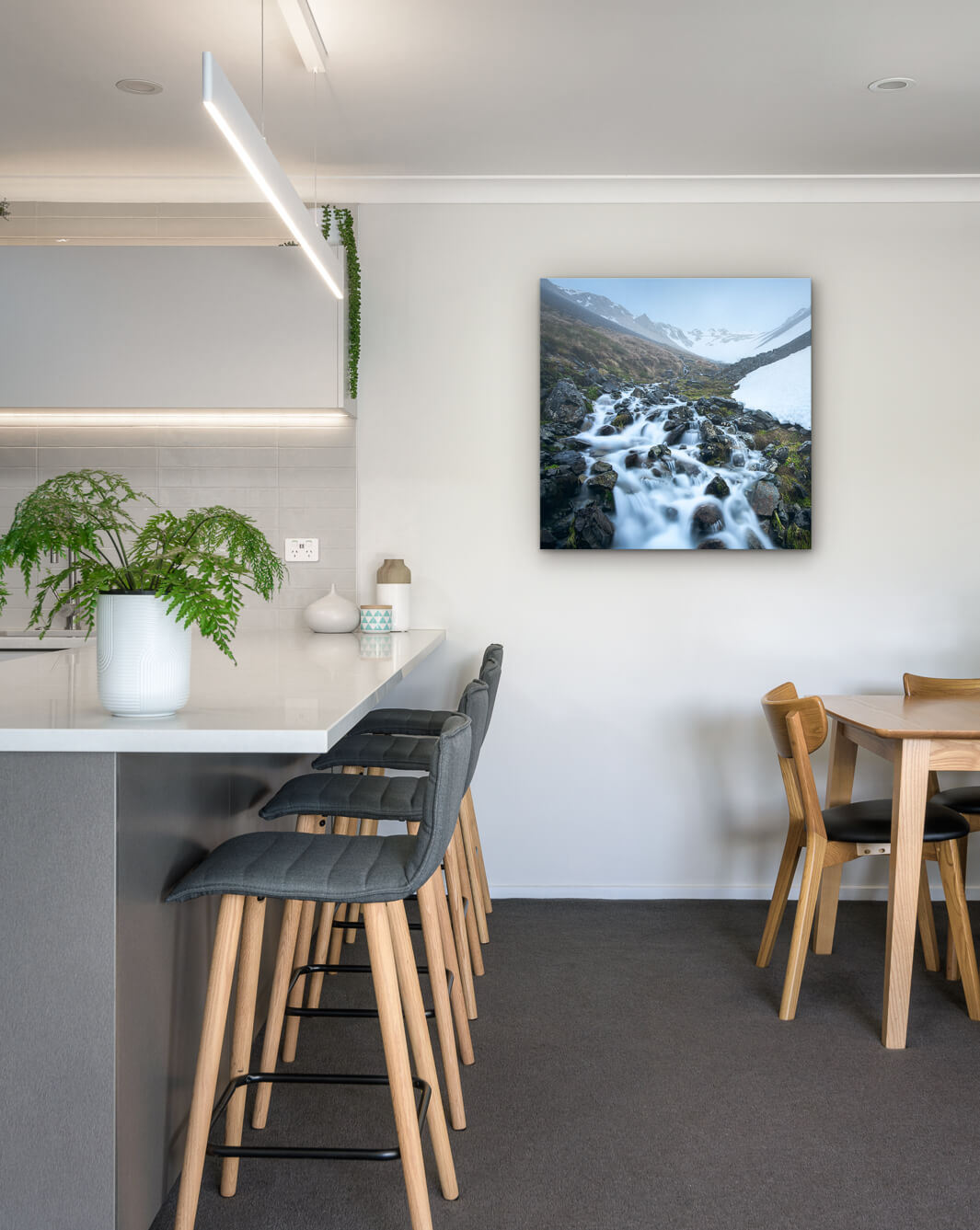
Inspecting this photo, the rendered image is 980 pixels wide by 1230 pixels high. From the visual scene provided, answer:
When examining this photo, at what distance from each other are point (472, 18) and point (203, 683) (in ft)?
6.24

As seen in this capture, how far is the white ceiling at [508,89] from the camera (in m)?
2.76

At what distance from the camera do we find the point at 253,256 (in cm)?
367

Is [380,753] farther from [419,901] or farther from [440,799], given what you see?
[440,799]

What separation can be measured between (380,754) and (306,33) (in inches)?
75.9

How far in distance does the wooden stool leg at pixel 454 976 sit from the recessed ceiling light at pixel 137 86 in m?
2.53

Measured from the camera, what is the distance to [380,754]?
2.85m

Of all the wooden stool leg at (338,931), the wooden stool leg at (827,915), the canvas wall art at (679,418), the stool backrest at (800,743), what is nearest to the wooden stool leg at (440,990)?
the wooden stool leg at (338,931)

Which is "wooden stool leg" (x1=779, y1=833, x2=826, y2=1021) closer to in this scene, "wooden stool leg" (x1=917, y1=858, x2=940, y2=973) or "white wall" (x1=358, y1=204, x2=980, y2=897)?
"wooden stool leg" (x1=917, y1=858, x2=940, y2=973)

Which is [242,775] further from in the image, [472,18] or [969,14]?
[969,14]

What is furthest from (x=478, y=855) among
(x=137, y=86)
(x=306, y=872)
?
(x=137, y=86)

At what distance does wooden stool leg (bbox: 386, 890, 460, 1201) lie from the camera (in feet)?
6.01

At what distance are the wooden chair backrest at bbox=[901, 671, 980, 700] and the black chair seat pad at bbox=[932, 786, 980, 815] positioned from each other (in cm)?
33

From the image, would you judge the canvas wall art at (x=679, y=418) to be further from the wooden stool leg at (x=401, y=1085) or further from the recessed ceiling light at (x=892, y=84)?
the wooden stool leg at (x=401, y=1085)

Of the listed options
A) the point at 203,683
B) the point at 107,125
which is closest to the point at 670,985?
the point at 203,683
